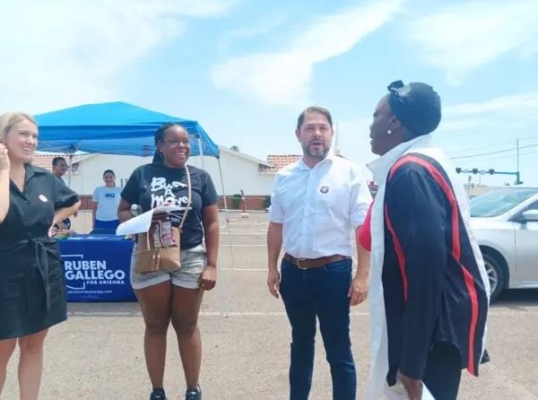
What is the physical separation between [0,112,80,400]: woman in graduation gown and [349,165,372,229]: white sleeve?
177cm

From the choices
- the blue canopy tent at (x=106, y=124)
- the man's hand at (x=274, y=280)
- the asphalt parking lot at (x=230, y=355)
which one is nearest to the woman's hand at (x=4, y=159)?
the man's hand at (x=274, y=280)

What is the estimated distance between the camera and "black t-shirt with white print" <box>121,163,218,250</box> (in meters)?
3.31

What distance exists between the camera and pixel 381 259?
73.7 inches

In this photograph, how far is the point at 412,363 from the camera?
67.5 inches

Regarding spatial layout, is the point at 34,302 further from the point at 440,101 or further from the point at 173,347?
the point at 440,101

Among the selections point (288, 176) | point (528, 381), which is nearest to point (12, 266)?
point (288, 176)

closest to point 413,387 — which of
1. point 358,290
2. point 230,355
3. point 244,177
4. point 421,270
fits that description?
point 421,270

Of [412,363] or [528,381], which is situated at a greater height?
[412,363]

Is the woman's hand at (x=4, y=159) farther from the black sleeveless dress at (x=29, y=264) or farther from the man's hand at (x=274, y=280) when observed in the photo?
the man's hand at (x=274, y=280)

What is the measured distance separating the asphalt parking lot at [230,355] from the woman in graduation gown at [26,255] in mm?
912

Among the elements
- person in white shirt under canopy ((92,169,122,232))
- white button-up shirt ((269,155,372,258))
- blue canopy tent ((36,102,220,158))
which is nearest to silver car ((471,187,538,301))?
blue canopy tent ((36,102,220,158))

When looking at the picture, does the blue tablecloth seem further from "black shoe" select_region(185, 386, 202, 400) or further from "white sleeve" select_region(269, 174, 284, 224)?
"white sleeve" select_region(269, 174, 284, 224)

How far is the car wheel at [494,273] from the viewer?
641cm

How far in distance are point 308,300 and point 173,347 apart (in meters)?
2.19
